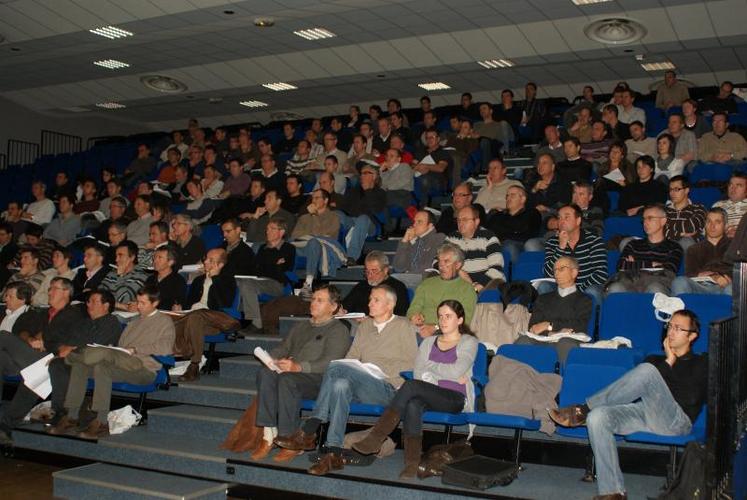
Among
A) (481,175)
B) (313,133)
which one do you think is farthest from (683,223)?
(313,133)

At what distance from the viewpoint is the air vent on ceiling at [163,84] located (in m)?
13.8

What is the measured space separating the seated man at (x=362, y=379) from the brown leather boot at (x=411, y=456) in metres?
0.40

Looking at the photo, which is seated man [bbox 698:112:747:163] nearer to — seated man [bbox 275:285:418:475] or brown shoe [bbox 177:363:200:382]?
seated man [bbox 275:285:418:475]

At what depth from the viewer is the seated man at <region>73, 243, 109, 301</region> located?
7.24 metres

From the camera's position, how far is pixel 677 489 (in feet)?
11.9

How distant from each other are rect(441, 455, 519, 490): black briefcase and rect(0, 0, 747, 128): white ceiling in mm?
6890

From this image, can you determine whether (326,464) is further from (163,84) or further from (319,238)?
(163,84)

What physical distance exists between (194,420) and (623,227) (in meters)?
3.67

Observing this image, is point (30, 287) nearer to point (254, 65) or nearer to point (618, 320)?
point (618, 320)

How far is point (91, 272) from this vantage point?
7.35 m

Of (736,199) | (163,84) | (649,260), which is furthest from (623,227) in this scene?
(163,84)

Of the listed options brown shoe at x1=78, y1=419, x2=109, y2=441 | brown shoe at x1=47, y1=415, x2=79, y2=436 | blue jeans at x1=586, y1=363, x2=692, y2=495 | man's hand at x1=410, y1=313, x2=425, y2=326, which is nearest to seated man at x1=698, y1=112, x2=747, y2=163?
man's hand at x1=410, y1=313, x2=425, y2=326

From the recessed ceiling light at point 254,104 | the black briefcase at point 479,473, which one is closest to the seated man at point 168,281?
the black briefcase at point 479,473

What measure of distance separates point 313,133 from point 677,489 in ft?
27.0
